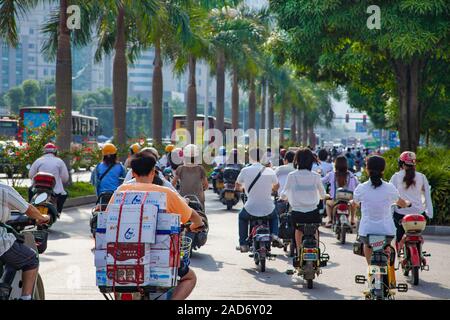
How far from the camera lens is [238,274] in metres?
11.7

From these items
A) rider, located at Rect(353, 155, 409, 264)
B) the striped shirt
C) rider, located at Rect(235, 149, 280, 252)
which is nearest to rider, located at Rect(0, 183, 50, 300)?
the striped shirt

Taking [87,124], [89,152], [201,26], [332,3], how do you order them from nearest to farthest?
[332,3], [89,152], [201,26], [87,124]

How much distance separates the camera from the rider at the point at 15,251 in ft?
21.7

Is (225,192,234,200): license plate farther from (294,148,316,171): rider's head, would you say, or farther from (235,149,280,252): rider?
(294,148,316,171): rider's head

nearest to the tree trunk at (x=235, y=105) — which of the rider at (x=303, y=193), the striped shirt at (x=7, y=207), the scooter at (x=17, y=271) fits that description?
the rider at (x=303, y=193)

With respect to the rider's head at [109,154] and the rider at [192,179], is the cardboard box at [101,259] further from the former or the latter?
the rider's head at [109,154]

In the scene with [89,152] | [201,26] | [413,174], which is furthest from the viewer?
[201,26]

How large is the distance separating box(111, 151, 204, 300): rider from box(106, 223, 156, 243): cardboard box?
1.42 feet

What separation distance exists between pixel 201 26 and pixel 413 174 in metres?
24.5

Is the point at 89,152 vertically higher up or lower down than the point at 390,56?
lower down

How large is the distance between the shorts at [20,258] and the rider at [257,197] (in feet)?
18.6
